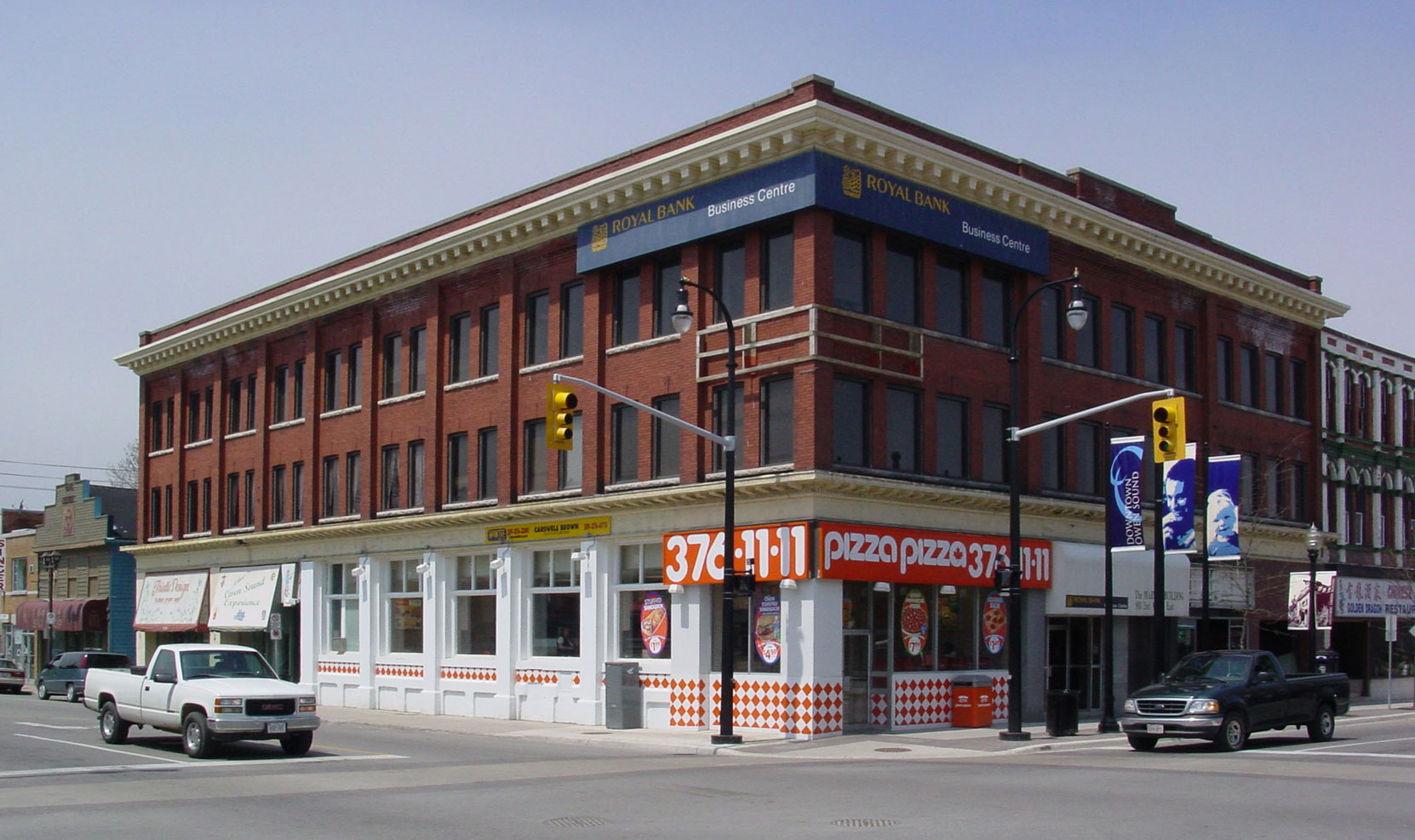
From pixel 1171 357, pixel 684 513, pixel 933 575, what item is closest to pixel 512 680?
pixel 684 513

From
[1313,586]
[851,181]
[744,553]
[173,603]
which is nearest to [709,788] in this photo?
[744,553]

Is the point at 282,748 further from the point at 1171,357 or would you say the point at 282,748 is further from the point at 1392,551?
the point at 1392,551

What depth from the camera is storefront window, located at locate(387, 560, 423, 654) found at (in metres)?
39.3

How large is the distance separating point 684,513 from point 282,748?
10.2 m

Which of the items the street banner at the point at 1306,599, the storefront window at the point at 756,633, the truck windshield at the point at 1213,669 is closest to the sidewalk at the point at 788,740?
the storefront window at the point at 756,633

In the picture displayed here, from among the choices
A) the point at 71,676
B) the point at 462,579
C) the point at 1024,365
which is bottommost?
the point at 71,676

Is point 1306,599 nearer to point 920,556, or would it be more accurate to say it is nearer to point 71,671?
point 920,556

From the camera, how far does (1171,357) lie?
125 ft

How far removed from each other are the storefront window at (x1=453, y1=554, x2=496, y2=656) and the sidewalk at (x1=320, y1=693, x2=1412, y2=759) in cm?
250

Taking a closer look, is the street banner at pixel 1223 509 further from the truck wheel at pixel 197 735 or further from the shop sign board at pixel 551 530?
the truck wheel at pixel 197 735

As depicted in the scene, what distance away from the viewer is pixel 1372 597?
4453cm

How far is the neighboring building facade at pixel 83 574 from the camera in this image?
194 ft

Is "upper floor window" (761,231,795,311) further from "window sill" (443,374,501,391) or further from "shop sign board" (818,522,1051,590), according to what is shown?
"window sill" (443,374,501,391)

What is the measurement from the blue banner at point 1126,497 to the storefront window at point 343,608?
2193 centimetres
